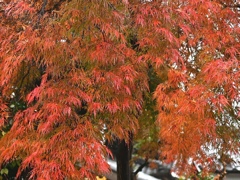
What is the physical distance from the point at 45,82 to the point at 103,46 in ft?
1.63

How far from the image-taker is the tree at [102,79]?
2.55m

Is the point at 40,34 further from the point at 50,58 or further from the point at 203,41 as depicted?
the point at 203,41

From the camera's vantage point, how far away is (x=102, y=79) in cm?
268

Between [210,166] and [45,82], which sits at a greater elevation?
[45,82]

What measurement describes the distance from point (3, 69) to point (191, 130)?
151 centimetres

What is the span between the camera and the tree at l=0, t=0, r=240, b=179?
255 cm

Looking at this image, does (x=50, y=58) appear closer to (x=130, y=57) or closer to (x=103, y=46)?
(x=103, y=46)

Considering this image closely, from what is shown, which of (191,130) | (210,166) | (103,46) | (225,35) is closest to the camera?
(103,46)

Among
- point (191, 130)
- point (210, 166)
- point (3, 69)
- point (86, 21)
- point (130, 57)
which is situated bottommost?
point (210, 166)

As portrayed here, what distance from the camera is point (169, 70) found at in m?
3.36

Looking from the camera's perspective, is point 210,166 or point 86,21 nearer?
point 86,21

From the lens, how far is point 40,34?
114 inches

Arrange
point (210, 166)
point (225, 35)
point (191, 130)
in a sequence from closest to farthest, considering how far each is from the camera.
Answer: point (191, 130)
point (225, 35)
point (210, 166)

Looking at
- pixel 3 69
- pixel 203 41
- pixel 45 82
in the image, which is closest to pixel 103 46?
pixel 45 82
